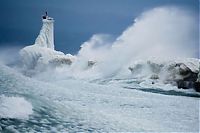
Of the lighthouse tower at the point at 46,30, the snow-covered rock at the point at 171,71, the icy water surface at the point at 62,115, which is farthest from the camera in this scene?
the snow-covered rock at the point at 171,71

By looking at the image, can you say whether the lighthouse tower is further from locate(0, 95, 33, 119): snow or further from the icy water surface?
locate(0, 95, 33, 119): snow

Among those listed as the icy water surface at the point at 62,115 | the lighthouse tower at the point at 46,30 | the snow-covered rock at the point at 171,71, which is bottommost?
the icy water surface at the point at 62,115

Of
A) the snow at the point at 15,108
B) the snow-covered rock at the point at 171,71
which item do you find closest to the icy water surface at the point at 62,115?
the snow at the point at 15,108

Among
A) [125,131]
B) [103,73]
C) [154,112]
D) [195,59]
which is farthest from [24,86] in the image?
[103,73]

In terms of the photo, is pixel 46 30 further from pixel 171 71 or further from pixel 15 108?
pixel 171 71

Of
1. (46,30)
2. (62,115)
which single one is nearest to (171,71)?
(46,30)

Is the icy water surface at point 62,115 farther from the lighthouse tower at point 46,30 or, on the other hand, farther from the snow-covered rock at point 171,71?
the snow-covered rock at point 171,71

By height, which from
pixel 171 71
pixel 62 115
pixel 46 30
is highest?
pixel 46 30

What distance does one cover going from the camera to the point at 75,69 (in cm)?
1260

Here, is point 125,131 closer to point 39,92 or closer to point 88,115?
point 88,115

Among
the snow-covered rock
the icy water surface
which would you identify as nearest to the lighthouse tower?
the icy water surface

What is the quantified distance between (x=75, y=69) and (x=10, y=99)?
978 centimetres

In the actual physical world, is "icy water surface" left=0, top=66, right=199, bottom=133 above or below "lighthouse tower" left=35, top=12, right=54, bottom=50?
below

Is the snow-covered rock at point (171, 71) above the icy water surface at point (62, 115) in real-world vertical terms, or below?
above
